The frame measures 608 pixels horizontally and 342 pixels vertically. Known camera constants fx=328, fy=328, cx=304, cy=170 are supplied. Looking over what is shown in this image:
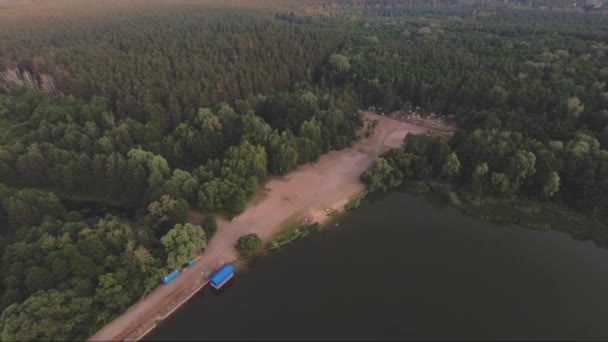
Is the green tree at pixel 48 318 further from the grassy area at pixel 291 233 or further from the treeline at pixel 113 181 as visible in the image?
the grassy area at pixel 291 233

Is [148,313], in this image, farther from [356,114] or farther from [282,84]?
[282,84]

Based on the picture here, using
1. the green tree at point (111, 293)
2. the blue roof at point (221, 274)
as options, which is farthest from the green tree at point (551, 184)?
the green tree at point (111, 293)

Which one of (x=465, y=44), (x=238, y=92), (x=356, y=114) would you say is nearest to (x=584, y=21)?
(x=465, y=44)

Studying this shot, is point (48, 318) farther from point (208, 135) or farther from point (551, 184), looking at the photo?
point (551, 184)

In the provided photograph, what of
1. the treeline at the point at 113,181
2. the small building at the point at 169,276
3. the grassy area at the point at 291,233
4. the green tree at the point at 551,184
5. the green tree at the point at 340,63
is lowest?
the grassy area at the point at 291,233

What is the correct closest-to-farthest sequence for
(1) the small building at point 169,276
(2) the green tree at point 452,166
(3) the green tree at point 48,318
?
(3) the green tree at point 48,318 < (1) the small building at point 169,276 < (2) the green tree at point 452,166

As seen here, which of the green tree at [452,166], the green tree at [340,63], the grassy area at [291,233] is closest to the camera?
the grassy area at [291,233]

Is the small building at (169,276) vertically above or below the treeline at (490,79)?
below

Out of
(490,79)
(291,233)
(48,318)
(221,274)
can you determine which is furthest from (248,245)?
(490,79)
